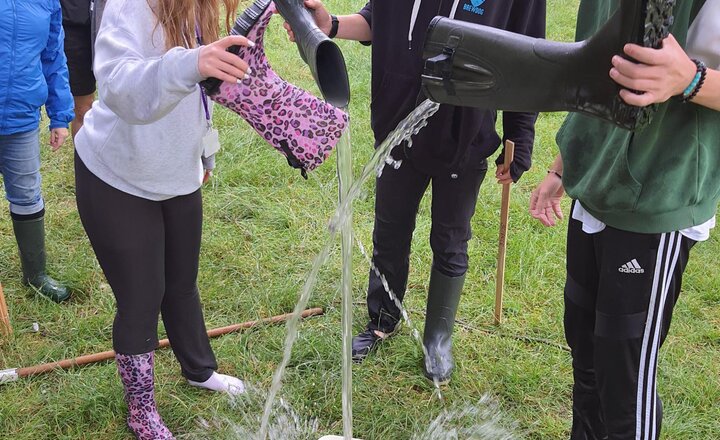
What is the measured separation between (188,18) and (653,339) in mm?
1433

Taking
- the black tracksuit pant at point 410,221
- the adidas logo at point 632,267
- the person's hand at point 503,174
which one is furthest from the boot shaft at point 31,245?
the adidas logo at point 632,267

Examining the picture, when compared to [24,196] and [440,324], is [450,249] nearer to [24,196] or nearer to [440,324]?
[440,324]

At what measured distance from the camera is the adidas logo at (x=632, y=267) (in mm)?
1699

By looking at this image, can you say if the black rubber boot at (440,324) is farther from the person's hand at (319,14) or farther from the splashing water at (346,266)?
the person's hand at (319,14)

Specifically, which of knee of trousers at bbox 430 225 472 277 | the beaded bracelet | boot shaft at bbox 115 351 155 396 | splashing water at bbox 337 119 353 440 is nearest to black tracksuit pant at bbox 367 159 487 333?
knee of trousers at bbox 430 225 472 277

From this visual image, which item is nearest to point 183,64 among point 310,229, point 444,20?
point 444,20

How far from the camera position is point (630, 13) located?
1295 mm

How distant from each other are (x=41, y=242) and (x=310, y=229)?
4.32ft

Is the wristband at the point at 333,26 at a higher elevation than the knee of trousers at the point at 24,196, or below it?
higher

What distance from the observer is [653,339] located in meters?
1.75

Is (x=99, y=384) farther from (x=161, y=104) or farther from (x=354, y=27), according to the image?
(x=354, y=27)

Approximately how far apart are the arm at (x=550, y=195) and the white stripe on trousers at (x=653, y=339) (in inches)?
17.8

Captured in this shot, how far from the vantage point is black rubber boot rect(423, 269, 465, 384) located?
2.75 metres

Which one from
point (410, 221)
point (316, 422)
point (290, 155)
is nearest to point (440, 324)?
point (410, 221)
